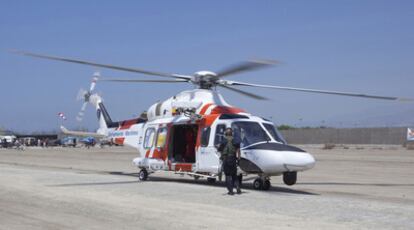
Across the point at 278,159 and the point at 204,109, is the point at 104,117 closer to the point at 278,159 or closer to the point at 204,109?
the point at 204,109

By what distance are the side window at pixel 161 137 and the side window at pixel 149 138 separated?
41cm

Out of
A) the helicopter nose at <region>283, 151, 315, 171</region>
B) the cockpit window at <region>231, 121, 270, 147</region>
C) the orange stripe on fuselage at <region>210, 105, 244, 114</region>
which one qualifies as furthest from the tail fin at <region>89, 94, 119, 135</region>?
the helicopter nose at <region>283, 151, 315, 171</region>

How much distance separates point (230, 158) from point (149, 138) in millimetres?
6203

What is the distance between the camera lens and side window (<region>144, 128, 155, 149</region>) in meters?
21.0

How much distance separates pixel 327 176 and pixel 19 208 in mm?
15907

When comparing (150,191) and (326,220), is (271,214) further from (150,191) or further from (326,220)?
(150,191)

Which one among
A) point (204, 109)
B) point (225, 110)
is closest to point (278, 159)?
point (225, 110)

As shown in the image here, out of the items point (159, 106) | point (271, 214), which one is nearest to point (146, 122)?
point (159, 106)

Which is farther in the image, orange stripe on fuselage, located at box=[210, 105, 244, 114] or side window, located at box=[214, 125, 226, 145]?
orange stripe on fuselage, located at box=[210, 105, 244, 114]

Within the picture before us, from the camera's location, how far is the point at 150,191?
15781 mm

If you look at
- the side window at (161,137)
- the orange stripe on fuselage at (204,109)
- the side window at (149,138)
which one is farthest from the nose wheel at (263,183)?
the side window at (149,138)

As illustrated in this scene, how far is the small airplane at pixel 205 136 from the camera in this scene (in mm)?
15930

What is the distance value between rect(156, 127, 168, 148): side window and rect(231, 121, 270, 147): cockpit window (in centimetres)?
394

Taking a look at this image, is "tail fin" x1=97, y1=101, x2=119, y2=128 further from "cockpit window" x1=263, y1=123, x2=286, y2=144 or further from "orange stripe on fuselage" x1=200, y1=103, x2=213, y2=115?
"cockpit window" x1=263, y1=123, x2=286, y2=144
